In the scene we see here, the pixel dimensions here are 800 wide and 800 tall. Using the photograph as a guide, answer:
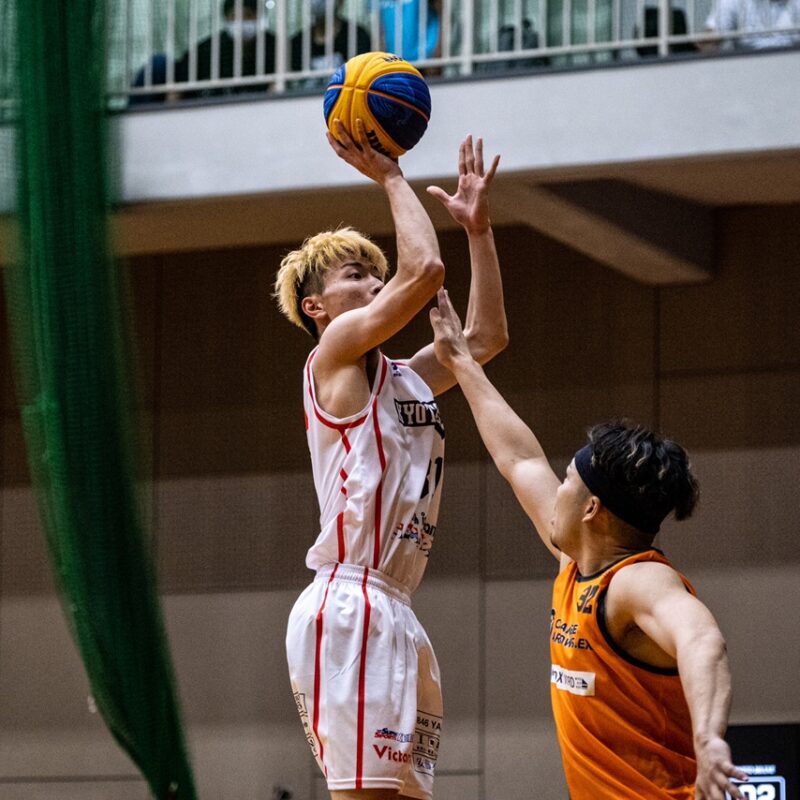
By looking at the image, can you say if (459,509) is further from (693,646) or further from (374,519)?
(693,646)

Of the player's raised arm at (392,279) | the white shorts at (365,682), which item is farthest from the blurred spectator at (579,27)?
the white shorts at (365,682)

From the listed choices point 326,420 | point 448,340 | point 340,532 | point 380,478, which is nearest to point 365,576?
point 340,532

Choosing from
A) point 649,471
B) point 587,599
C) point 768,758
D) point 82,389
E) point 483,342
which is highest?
point 483,342

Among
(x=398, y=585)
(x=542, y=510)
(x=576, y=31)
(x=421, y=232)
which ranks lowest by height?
(x=398, y=585)

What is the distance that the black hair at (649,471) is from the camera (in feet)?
11.8

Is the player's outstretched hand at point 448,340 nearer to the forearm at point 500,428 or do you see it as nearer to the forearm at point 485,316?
the forearm at point 500,428

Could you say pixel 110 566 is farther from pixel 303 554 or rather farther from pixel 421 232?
pixel 421 232

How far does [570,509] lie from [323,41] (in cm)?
511

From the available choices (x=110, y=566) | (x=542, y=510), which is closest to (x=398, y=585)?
(x=542, y=510)

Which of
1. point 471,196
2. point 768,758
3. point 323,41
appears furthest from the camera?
point 323,41

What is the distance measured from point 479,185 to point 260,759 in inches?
189

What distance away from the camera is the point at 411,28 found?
8.06 meters

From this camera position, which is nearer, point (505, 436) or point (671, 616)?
point (671, 616)

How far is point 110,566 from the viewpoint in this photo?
749cm
